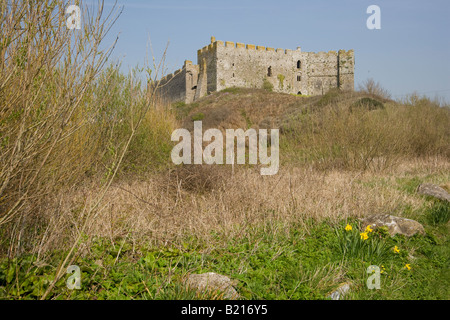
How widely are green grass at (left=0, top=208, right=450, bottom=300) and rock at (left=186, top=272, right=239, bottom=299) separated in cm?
7

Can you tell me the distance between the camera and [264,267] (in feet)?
10.1

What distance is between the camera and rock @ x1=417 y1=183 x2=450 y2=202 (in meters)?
5.63

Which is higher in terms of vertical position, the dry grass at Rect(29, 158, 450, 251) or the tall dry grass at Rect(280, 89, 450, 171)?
the tall dry grass at Rect(280, 89, 450, 171)

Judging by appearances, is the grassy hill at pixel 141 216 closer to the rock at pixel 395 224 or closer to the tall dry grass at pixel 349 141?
the rock at pixel 395 224

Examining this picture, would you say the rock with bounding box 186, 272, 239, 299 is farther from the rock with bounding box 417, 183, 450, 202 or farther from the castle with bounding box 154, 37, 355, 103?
the castle with bounding box 154, 37, 355, 103

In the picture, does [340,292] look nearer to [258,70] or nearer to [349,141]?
[349,141]

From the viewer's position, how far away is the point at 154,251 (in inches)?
126

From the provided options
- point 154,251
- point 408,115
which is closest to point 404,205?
point 154,251

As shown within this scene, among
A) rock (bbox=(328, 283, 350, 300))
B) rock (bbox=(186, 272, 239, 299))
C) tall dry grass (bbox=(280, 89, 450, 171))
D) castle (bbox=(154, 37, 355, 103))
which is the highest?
castle (bbox=(154, 37, 355, 103))

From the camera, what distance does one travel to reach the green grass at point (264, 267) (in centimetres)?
245

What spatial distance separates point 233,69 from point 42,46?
31.3 m

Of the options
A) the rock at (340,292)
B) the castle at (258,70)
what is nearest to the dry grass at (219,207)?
the rock at (340,292)

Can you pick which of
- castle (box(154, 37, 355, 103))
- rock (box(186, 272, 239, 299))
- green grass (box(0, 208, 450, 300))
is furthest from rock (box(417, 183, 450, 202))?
castle (box(154, 37, 355, 103))

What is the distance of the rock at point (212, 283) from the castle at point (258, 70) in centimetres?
2812
